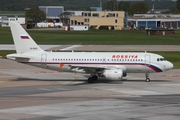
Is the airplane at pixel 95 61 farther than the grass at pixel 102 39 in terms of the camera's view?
No

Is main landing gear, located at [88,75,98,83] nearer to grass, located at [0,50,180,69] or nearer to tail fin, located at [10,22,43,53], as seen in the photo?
tail fin, located at [10,22,43,53]

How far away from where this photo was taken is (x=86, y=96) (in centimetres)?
4409

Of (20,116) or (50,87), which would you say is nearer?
(20,116)

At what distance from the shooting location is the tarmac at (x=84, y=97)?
115 feet

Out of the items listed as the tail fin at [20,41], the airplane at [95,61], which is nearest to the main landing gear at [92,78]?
the airplane at [95,61]

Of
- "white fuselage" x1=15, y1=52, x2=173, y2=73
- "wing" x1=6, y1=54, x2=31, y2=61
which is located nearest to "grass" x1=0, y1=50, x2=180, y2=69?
"white fuselage" x1=15, y1=52, x2=173, y2=73

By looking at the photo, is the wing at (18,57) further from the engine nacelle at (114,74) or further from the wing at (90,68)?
the engine nacelle at (114,74)

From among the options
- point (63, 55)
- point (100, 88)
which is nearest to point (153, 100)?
point (100, 88)

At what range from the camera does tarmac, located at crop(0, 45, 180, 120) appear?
34.9 meters

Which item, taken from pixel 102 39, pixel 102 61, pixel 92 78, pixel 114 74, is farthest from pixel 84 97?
pixel 102 39

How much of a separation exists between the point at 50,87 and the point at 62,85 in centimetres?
220

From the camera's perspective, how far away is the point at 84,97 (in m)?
43.4

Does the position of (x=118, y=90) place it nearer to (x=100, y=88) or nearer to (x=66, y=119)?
(x=100, y=88)

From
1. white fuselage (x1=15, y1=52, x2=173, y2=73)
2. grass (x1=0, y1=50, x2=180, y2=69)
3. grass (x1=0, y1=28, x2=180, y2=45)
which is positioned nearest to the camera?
white fuselage (x1=15, y1=52, x2=173, y2=73)
